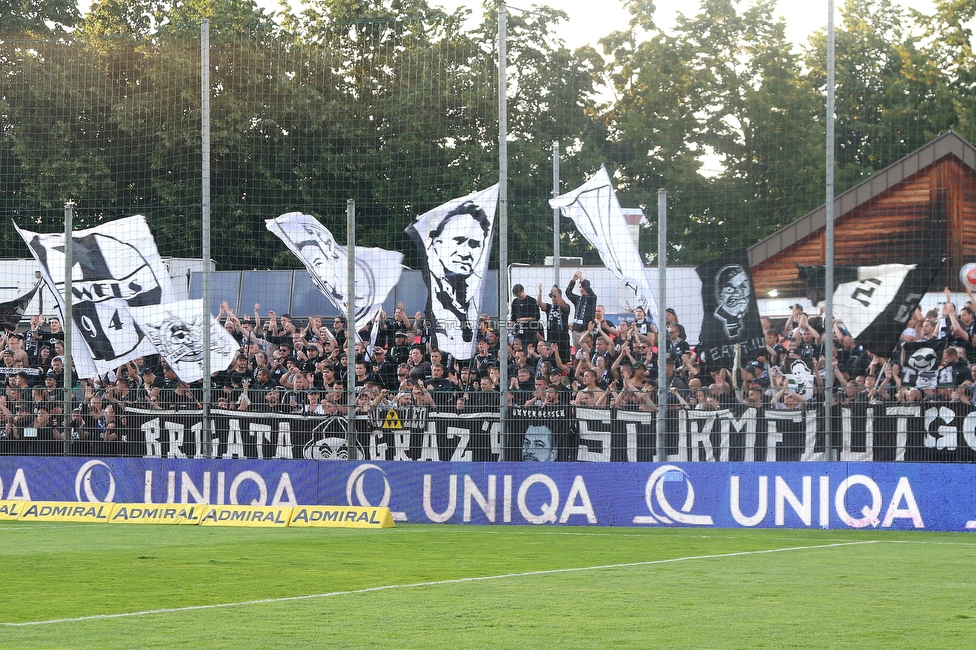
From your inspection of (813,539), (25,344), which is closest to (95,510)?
(25,344)

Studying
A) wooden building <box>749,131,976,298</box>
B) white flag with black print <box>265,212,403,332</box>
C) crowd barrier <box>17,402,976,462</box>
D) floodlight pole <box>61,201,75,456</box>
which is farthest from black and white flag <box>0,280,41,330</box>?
wooden building <box>749,131,976,298</box>

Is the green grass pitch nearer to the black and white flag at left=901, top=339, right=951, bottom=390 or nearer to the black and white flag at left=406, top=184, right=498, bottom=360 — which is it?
the black and white flag at left=901, top=339, right=951, bottom=390

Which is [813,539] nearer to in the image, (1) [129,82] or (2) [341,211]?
(2) [341,211]

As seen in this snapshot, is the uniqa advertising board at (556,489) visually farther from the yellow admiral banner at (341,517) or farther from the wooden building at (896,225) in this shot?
the wooden building at (896,225)

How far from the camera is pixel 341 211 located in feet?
68.7

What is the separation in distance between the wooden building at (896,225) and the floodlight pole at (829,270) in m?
0.38

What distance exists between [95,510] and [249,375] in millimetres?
2753

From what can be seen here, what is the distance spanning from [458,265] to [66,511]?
20.8 ft

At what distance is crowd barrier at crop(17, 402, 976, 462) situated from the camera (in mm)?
16219

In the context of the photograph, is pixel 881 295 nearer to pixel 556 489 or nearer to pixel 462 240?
pixel 556 489

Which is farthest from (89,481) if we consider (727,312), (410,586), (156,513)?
(410,586)

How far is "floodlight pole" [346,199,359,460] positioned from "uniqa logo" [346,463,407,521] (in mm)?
211

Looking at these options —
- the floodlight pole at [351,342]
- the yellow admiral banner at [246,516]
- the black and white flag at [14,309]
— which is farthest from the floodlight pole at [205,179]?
the black and white flag at [14,309]

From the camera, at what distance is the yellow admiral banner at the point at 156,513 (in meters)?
18.0
